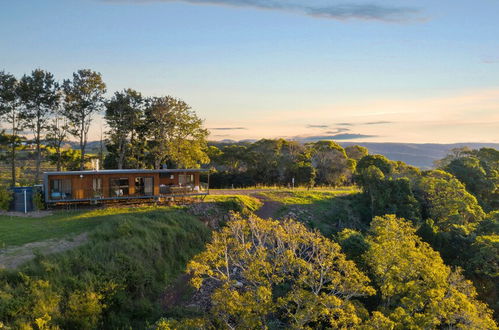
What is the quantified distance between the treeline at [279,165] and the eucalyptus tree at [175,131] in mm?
9437

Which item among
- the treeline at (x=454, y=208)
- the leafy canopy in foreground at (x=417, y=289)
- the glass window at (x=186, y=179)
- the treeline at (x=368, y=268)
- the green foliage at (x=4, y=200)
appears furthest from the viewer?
the glass window at (x=186, y=179)

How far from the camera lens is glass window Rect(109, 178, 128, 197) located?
21.7m

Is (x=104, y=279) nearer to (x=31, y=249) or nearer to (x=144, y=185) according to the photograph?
(x=31, y=249)

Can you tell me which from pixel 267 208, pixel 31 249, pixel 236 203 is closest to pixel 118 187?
pixel 236 203

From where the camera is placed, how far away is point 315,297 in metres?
10.2

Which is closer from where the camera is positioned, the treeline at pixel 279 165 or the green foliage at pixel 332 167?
the treeline at pixel 279 165

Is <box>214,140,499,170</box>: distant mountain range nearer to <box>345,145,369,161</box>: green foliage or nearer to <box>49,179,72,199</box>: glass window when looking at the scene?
<box>345,145,369,161</box>: green foliage

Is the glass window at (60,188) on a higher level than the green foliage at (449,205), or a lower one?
Answer: higher

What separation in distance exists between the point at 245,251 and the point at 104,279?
5557 millimetres

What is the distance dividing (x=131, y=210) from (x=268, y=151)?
2866cm

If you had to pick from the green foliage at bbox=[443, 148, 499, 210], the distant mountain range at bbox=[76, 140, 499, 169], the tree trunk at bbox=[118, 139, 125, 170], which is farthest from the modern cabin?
the distant mountain range at bbox=[76, 140, 499, 169]

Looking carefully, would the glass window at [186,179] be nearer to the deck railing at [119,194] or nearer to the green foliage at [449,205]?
the deck railing at [119,194]

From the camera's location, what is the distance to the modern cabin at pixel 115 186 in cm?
2039

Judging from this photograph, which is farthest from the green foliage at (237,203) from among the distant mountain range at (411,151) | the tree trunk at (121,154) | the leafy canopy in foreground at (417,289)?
the distant mountain range at (411,151)
